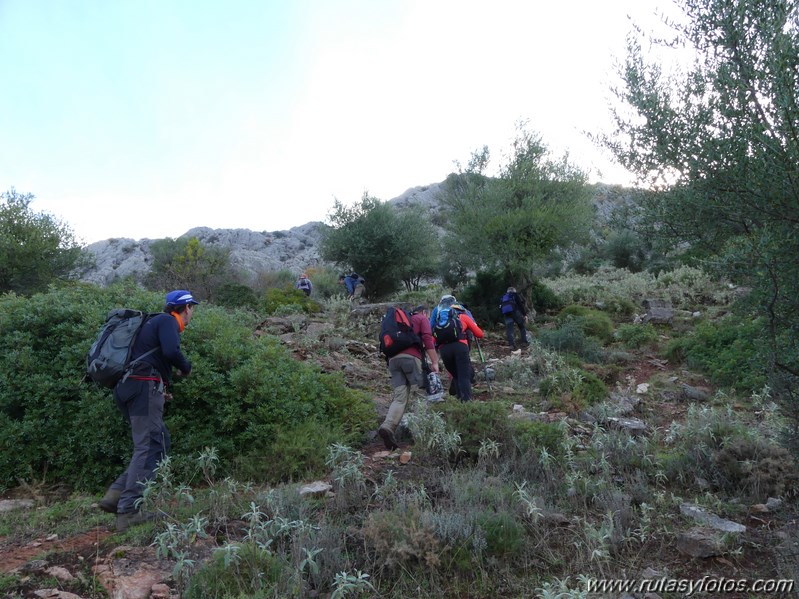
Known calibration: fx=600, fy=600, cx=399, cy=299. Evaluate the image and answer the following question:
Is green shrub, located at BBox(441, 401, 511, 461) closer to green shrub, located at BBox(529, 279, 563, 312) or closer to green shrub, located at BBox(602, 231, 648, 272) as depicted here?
green shrub, located at BBox(529, 279, 563, 312)

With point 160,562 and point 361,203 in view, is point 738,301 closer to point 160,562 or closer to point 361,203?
point 160,562

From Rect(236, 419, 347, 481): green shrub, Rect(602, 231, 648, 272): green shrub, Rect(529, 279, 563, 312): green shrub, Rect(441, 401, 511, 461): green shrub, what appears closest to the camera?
Rect(236, 419, 347, 481): green shrub

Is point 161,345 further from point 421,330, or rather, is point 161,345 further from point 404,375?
point 421,330

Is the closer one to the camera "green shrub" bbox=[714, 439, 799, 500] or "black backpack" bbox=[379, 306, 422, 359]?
"green shrub" bbox=[714, 439, 799, 500]

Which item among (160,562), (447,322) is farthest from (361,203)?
(160,562)

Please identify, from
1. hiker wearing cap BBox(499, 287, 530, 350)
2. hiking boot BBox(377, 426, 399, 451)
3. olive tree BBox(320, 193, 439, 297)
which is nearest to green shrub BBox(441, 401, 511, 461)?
hiking boot BBox(377, 426, 399, 451)

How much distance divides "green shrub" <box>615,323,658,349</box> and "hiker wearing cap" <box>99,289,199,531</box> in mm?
11515

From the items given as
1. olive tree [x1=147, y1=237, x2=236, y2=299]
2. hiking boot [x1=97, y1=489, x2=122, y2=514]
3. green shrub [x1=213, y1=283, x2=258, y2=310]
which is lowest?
hiking boot [x1=97, y1=489, x2=122, y2=514]

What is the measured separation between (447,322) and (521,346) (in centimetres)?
715

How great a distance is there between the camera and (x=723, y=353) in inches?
441

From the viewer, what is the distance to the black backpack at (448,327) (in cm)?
848

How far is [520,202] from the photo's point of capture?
20.8 meters

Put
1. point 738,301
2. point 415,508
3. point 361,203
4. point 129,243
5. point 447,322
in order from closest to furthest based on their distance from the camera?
point 415,508, point 738,301, point 447,322, point 361,203, point 129,243

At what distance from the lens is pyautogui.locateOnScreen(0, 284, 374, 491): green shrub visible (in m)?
6.07
